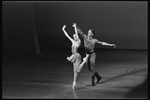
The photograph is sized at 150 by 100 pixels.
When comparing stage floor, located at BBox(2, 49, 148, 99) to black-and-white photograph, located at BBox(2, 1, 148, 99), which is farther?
black-and-white photograph, located at BBox(2, 1, 148, 99)

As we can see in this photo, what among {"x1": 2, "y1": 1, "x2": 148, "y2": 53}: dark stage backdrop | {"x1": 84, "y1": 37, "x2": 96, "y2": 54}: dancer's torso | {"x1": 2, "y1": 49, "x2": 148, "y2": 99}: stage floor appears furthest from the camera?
{"x1": 2, "y1": 1, "x2": 148, "y2": 53}: dark stage backdrop

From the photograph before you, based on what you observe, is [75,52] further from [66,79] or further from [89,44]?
[66,79]

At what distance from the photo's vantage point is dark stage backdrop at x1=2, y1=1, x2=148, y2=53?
557 inches

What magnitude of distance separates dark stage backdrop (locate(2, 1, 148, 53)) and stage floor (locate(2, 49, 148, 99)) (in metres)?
1.43

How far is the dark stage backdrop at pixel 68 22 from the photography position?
14141 mm

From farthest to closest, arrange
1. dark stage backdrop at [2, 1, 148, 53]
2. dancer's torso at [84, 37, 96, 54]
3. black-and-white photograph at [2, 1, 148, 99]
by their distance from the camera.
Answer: dark stage backdrop at [2, 1, 148, 53]
dancer's torso at [84, 37, 96, 54]
black-and-white photograph at [2, 1, 148, 99]

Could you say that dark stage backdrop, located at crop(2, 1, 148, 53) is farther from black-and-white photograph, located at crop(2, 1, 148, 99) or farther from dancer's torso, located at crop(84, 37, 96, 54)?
dancer's torso, located at crop(84, 37, 96, 54)

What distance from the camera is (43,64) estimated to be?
11891 mm

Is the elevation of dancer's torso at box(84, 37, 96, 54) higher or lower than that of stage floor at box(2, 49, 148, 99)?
higher

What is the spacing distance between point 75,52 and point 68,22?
996cm

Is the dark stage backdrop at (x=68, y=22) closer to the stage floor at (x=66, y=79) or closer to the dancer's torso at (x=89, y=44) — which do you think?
the stage floor at (x=66, y=79)

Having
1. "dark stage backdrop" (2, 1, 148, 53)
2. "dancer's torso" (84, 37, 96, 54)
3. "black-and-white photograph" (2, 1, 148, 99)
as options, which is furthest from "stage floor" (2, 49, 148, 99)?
"dark stage backdrop" (2, 1, 148, 53)

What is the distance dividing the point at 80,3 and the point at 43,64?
6.26m

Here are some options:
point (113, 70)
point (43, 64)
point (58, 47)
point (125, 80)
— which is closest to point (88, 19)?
point (58, 47)
